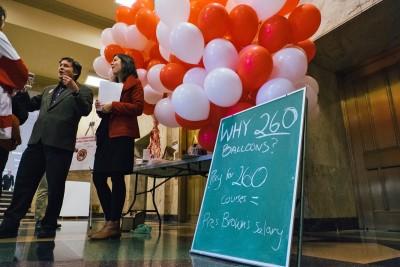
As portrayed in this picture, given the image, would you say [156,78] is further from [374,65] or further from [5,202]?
[5,202]

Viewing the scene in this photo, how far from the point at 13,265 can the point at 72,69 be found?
148cm

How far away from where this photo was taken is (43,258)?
1.28 meters

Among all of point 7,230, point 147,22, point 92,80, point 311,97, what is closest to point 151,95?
point 147,22

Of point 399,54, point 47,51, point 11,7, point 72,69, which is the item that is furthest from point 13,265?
point 47,51

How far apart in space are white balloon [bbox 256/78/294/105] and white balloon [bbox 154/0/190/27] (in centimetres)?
69

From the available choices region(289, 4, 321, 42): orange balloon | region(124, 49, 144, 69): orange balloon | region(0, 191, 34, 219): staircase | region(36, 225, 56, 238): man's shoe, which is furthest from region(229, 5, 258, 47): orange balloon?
region(0, 191, 34, 219): staircase

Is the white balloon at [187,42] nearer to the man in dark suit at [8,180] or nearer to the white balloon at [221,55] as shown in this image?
the white balloon at [221,55]

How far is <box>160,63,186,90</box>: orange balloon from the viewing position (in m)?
2.02

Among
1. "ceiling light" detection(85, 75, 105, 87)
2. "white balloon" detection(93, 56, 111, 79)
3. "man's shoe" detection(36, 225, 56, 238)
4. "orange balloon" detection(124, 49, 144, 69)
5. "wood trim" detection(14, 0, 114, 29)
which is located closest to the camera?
"man's shoe" detection(36, 225, 56, 238)

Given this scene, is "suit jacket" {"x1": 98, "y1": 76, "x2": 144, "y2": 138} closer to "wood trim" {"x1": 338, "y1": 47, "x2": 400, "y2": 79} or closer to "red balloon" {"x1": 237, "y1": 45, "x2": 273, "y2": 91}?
"red balloon" {"x1": 237, "y1": 45, "x2": 273, "y2": 91}

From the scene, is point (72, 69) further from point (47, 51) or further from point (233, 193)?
point (47, 51)

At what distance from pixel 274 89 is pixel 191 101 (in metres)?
0.47

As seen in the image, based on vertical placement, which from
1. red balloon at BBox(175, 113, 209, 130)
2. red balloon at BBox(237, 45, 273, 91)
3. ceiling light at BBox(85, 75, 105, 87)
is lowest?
red balloon at BBox(175, 113, 209, 130)

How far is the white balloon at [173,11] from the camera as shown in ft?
6.50
